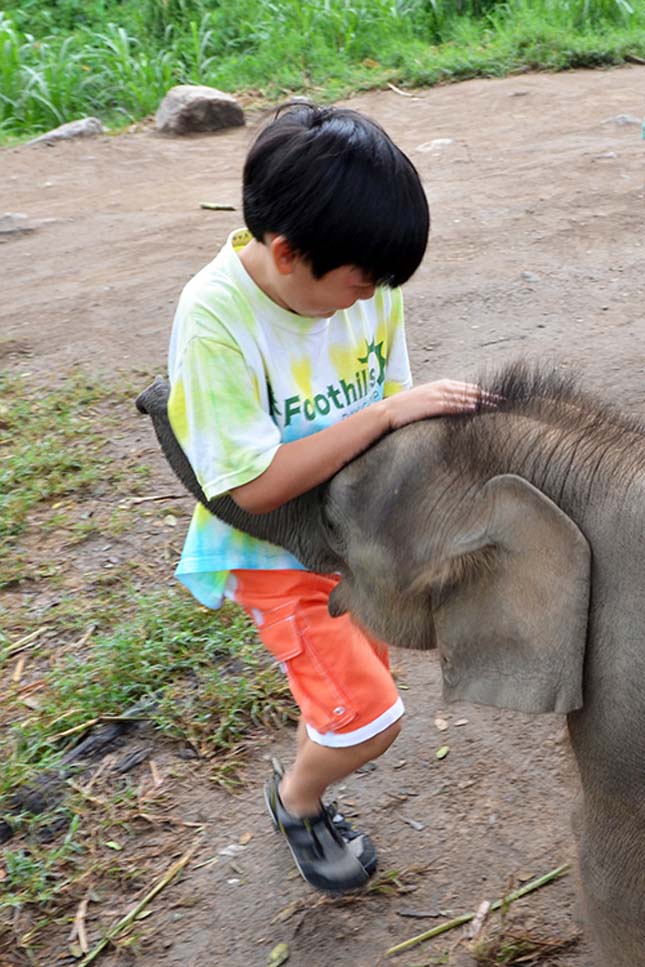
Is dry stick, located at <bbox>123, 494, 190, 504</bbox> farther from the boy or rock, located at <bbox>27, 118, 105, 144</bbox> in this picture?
rock, located at <bbox>27, 118, 105, 144</bbox>

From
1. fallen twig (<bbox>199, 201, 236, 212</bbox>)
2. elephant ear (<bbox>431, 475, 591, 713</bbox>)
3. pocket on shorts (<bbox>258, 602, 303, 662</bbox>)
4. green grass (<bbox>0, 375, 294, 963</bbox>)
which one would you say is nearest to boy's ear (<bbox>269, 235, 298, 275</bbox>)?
elephant ear (<bbox>431, 475, 591, 713</bbox>)

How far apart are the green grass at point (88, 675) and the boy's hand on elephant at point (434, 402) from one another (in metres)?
1.24

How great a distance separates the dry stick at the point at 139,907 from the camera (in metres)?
2.74

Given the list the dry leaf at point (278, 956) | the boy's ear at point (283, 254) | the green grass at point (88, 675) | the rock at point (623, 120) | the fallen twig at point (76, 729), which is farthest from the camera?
the rock at point (623, 120)

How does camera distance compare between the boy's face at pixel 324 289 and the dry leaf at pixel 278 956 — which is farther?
the dry leaf at pixel 278 956

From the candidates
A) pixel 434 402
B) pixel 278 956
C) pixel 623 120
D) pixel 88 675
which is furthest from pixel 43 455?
pixel 623 120

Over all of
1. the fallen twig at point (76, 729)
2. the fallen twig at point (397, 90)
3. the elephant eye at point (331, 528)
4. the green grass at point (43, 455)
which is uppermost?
the elephant eye at point (331, 528)

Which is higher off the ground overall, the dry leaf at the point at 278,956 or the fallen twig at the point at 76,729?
the fallen twig at the point at 76,729

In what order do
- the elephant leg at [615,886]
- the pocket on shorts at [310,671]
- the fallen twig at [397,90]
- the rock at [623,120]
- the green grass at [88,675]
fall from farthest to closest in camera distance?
1. the fallen twig at [397,90]
2. the rock at [623,120]
3. the green grass at [88,675]
4. the pocket on shorts at [310,671]
5. the elephant leg at [615,886]

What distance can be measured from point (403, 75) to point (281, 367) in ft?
26.8

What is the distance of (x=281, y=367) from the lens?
2484 millimetres

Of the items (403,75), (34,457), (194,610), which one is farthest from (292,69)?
(194,610)

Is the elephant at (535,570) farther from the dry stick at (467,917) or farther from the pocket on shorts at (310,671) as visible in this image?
the dry stick at (467,917)

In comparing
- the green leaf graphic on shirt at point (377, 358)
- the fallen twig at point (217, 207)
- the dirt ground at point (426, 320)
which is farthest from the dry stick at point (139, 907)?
the fallen twig at point (217, 207)
